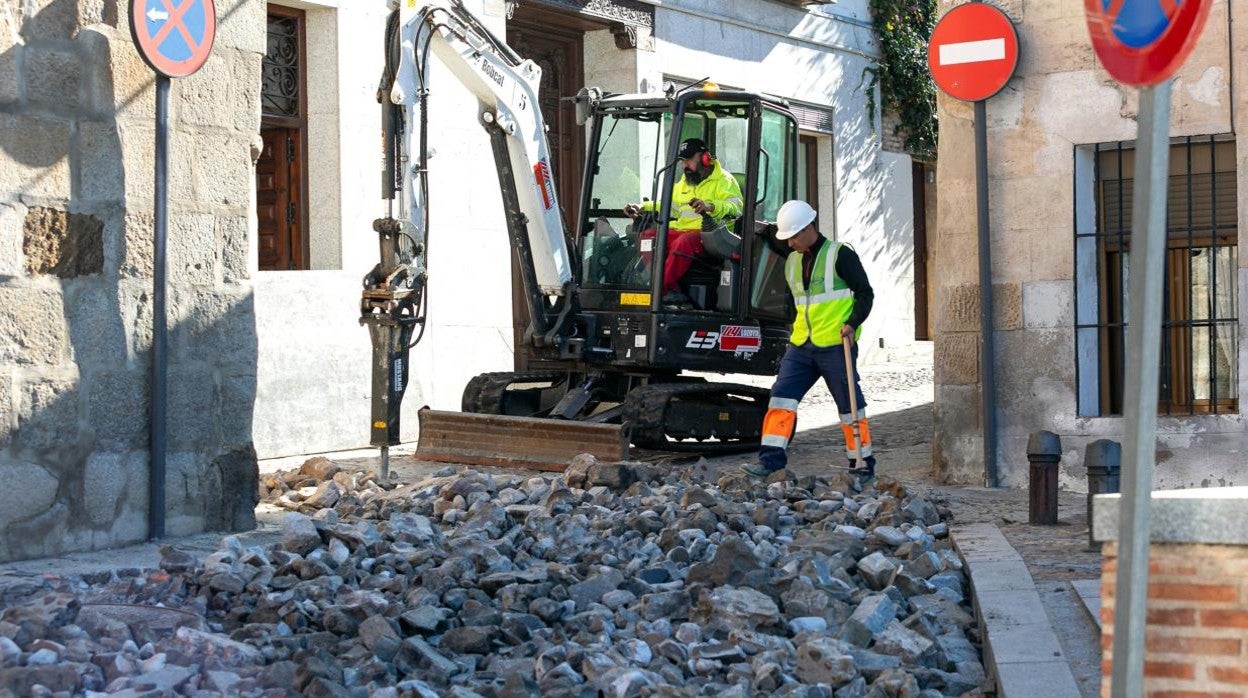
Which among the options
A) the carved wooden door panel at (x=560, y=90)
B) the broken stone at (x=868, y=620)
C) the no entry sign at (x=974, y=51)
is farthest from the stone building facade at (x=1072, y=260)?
the carved wooden door panel at (x=560, y=90)

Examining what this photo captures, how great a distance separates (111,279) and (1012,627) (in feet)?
14.3

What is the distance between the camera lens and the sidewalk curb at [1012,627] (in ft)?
16.4

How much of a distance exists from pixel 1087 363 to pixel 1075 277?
549mm

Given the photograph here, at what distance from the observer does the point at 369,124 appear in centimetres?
1355

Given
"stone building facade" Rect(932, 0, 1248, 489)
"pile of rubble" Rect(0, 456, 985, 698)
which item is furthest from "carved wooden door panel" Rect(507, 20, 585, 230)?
"pile of rubble" Rect(0, 456, 985, 698)

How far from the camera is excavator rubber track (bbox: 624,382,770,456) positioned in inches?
469

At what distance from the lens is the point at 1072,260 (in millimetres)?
10148

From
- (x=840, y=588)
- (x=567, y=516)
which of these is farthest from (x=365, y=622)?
(x=567, y=516)

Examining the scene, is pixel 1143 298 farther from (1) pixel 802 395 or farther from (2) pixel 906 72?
(2) pixel 906 72

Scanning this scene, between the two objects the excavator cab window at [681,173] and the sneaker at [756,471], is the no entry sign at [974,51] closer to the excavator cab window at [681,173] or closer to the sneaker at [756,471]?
the excavator cab window at [681,173]

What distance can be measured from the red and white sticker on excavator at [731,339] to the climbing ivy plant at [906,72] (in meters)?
9.43

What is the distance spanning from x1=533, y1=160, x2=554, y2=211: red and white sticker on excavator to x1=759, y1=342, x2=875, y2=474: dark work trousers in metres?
2.79

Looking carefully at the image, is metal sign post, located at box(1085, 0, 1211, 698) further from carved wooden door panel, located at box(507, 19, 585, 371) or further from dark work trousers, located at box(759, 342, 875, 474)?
carved wooden door panel, located at box(507, 19, 585, 371)

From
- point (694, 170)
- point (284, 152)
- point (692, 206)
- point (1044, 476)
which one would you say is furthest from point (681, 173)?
point (1044, 476)
